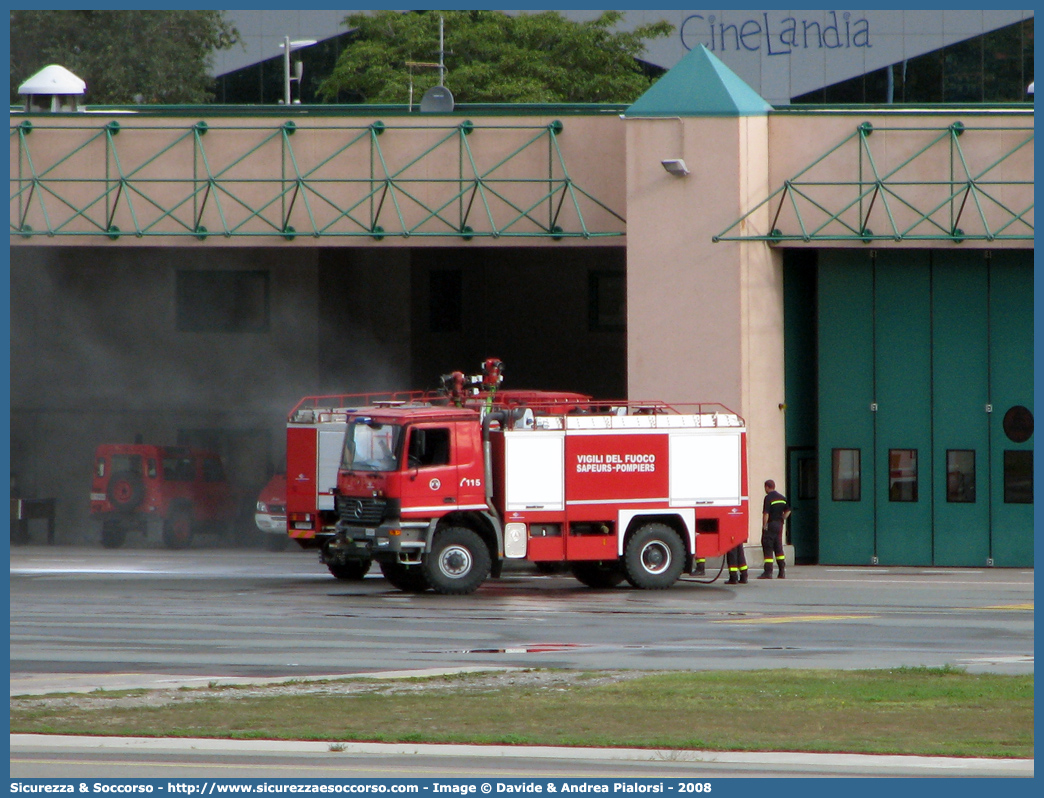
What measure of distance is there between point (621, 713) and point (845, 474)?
19.9m

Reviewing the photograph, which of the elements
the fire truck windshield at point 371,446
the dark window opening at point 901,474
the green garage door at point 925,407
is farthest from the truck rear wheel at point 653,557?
the dark window opening at point 901,474

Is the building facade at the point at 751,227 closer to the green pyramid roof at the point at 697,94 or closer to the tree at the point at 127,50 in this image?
the green pyramid roof at the point at 697,94

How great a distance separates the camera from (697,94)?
2975 cm

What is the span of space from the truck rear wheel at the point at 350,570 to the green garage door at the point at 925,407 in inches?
390

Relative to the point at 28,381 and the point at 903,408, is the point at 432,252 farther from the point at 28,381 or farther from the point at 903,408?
the point at 903,408

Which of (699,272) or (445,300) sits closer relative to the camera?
(699,272)

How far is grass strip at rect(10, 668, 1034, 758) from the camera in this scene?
11594 mm

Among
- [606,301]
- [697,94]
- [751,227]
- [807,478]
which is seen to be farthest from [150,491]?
[697,94]

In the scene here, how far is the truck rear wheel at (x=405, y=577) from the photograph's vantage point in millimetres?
24625

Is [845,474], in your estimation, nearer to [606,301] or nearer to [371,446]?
[371,446]

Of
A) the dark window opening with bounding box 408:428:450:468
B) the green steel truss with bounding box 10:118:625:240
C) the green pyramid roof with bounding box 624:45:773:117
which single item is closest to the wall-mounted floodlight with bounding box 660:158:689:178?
the green pyramid roof with bounding box 624:45:773:117

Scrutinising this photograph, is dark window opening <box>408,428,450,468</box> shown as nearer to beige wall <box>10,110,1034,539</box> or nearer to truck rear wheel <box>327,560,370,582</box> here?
truck rear wheel <box>327,560,370,582</box>

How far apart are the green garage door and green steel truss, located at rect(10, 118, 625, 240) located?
16.7 feet
